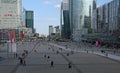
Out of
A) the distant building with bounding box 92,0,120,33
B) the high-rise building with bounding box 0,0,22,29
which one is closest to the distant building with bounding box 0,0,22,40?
the high-rise building with bounding box 0,0,22,29

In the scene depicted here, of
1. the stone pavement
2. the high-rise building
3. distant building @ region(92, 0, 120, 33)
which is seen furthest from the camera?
the high-rise building

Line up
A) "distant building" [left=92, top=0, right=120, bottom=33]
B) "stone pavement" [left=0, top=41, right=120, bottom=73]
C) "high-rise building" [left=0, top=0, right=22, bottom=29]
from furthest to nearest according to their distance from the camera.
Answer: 1. "high-rise building" [left=0, top=0, right=22, bottom=29]
2. "distant building" [left=92, top=0, right=120, bottom=33]
3. "stone pavement" [left=0, top=41, right=120, bottom=73]

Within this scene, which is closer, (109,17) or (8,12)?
(109,17)

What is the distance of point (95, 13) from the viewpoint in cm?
19612

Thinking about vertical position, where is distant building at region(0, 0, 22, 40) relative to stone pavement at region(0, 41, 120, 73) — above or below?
above

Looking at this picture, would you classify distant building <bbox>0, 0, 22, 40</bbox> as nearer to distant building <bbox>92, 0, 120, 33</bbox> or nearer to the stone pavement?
distant building <bbox>92, 0, 120, 33</bbox>

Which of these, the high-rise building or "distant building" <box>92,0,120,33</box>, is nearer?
"distant building" <box>92,0,120,33</box>

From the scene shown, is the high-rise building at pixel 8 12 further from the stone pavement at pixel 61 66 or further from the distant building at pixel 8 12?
the stone pavement at pixel 61 66

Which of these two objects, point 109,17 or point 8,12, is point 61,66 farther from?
point 8,12

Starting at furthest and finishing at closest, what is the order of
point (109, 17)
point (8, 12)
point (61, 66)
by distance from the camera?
point (8, 12) < point (109, 17) < point (61, 66)

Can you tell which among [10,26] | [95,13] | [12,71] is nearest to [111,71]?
[12,71]

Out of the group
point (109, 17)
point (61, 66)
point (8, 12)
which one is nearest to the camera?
point (61, 66)

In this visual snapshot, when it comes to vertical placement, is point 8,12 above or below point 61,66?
above

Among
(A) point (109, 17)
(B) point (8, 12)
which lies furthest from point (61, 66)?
(B) point (8, 12)
